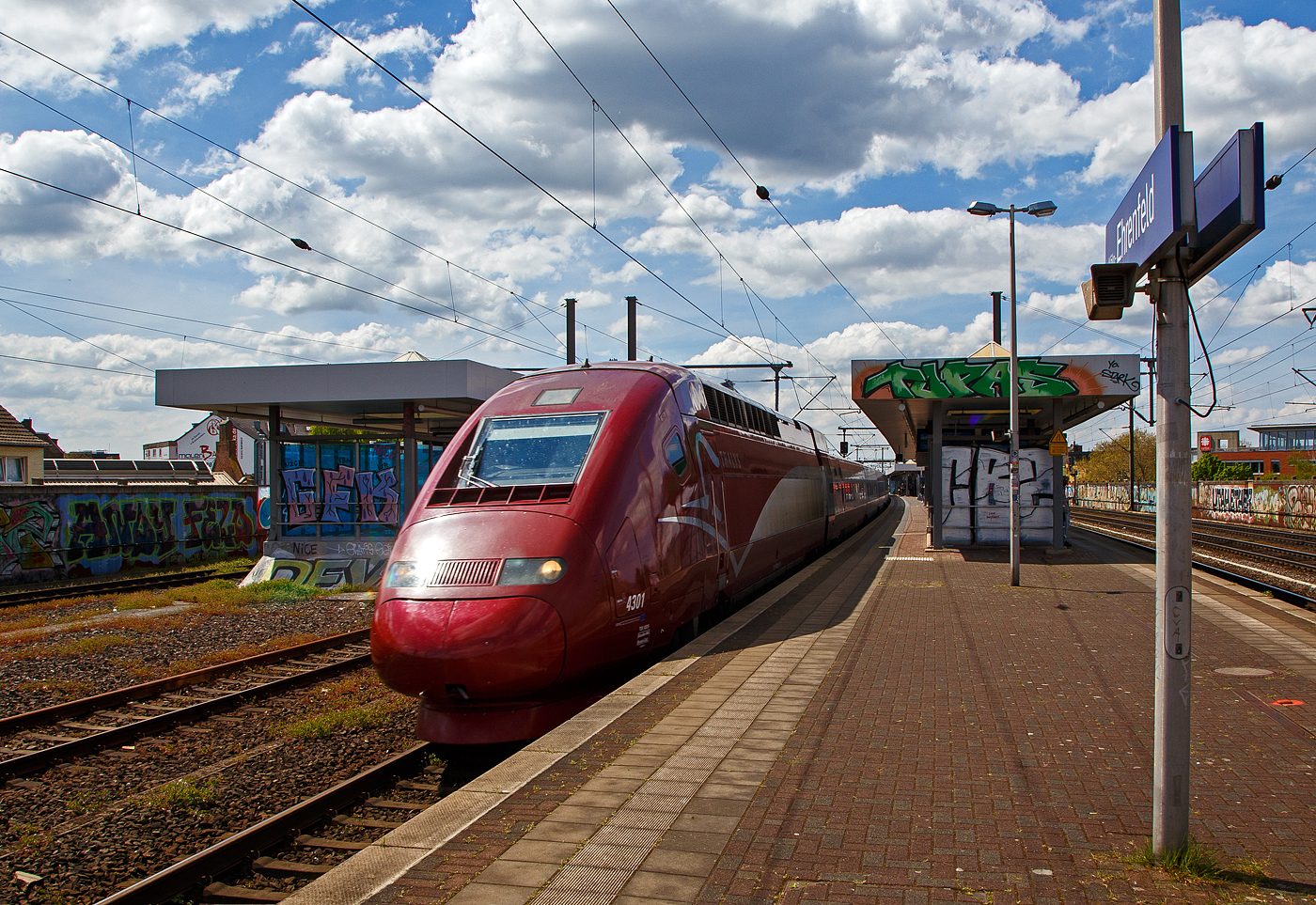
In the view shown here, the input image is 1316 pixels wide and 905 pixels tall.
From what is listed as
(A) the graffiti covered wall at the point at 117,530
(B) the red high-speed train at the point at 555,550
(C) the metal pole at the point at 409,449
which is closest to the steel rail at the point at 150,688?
(B) the red high-speed train at the point at 555,550

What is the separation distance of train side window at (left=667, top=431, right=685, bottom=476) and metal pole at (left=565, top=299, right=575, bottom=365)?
19730 mm

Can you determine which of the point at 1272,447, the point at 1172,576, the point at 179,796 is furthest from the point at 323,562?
the point at 1272,447

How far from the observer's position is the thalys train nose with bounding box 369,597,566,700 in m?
6.65

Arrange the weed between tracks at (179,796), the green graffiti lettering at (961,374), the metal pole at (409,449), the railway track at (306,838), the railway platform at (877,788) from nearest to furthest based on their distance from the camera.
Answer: the railway platform at (877,788), the railway track at (306,838), the weed between tracks at (179,796), the metal pole at (409,449), the green graffiti lettering at (961,374)

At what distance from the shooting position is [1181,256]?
3971mm

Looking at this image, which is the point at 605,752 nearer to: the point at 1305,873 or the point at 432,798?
the point at 432,798

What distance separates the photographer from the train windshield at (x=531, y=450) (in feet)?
27.2

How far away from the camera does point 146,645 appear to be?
12633 millimetres

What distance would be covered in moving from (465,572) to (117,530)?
2159cm

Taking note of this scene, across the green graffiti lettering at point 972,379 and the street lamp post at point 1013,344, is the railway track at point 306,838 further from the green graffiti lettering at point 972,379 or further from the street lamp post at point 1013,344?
the green graffiti lettering at point 972,379

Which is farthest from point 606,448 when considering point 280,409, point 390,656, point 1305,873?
point 280,409

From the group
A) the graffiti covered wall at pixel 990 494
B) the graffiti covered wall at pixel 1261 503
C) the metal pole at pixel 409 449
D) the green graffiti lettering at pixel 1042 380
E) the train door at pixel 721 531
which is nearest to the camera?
the train door at pixel 721 531

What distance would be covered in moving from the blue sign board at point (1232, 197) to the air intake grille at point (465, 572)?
5242 mm

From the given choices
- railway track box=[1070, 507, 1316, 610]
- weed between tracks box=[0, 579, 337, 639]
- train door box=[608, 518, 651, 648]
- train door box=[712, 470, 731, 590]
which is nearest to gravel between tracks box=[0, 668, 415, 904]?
train door box=[608, 518, 651, 648]
